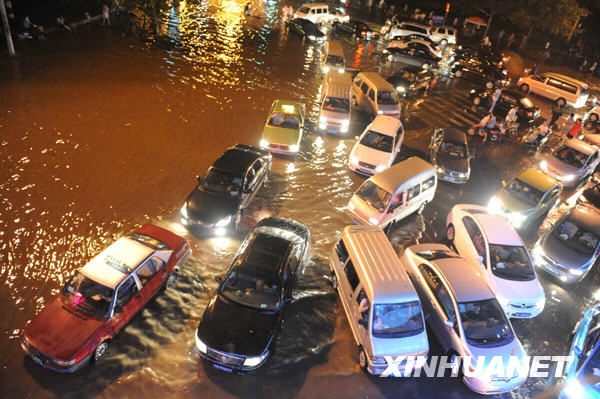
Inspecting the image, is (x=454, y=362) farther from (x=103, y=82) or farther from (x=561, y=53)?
(x=561, y=53)

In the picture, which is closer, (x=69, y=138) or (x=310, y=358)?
(x=310, y=358)

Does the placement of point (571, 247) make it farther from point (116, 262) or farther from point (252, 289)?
point (116, 262)

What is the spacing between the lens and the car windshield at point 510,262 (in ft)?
33.8

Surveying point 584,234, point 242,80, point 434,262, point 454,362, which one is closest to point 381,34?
point 242,80

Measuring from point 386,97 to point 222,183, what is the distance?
11155mm

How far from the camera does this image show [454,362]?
8469mm

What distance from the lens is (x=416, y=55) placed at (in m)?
27.8

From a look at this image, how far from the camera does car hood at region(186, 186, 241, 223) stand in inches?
436

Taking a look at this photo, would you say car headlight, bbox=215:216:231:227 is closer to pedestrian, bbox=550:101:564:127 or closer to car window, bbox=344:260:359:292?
car window, bbox=344:260:359:292

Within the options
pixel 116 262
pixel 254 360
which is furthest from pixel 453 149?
pixel 116 262

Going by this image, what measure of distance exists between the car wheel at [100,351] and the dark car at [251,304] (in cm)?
198

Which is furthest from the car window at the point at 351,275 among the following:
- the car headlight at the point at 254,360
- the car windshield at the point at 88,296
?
the car windshield at the point at 88,296

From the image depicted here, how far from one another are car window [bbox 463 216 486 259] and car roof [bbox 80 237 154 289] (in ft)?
29.8

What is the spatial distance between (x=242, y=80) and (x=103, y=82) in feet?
23.8
